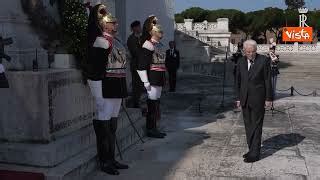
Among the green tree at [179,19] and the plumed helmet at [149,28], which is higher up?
the green tree at [179,19]

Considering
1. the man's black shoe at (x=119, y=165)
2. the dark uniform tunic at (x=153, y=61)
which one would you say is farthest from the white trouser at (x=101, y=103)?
the dark uniform tunic at (x=153, y=61)

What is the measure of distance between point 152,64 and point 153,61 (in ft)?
0.16

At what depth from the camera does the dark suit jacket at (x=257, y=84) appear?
22.4 ft

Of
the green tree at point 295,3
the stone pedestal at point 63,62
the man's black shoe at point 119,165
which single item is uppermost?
the green tree at point 295,3

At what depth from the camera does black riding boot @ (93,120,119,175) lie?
6172 millimetres

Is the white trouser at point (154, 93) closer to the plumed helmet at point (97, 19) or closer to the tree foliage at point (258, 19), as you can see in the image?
the plumed helmet at point (97, 19)

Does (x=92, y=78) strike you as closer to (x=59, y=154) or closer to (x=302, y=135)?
(x=59, y=154)

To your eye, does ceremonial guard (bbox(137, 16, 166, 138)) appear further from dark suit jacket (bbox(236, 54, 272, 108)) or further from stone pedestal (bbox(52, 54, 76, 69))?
dark suit jacket (bbox(236, 54, 272, 108))

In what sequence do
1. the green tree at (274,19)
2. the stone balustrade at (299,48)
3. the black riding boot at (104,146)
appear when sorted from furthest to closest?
the green tree at (274,19)
the stone balustrade at (299,48)
the black riding boot at (104,146)

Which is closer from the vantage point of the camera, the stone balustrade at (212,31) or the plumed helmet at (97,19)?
the plumed helmet at (97,19)

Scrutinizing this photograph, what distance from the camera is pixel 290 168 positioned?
6.50 metres

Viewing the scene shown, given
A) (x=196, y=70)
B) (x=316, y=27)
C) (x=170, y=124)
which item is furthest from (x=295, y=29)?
(x=170, y=124)

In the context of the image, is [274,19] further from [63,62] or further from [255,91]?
[63,62]

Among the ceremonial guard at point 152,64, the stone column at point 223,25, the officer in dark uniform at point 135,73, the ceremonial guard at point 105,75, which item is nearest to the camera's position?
the ceremonial guard at point 105,75
